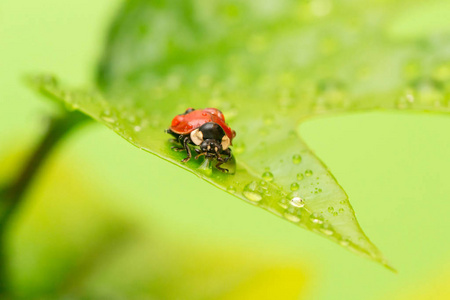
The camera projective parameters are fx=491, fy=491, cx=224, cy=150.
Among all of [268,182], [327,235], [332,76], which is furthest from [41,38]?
[327,235]

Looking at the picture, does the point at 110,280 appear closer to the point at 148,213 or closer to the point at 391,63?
the point at 148,213

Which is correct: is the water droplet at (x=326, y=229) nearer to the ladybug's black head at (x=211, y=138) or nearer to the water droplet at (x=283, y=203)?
the water droplet at (x=283, y=203)

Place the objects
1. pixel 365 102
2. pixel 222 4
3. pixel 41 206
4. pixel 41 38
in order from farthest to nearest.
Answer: pixel 41 38 → pixel 41 206 → pixel 222 4 → pixel 365 102

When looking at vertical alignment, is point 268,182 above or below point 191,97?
below

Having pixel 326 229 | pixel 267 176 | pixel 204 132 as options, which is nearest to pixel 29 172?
pixel 204 132

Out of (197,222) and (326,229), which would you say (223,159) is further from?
(197,222)

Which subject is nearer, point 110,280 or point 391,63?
point 391,63
